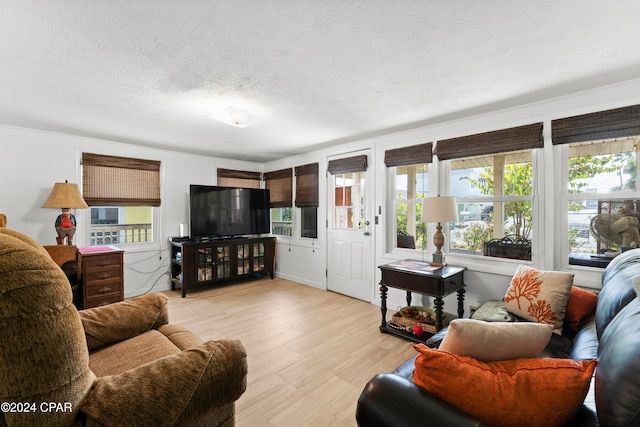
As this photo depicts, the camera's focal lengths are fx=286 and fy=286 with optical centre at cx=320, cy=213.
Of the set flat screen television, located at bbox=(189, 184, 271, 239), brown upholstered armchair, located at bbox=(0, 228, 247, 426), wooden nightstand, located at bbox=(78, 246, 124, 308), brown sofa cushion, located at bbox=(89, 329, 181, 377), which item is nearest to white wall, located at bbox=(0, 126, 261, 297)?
flat screen television, located at bbox=(189, 184, 271, 239)

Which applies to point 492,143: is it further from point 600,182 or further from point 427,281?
point 427,281

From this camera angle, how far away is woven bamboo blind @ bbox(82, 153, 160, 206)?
374 cm

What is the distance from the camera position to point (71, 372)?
2.64 feet

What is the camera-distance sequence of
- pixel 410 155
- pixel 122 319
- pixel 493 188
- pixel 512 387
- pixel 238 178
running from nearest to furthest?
pixel 512 387
pixel 122 319
pixel 493 188
pixel 410 155
pixel 238 178

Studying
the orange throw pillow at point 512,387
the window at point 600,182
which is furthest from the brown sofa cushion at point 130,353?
the window at point 600,182

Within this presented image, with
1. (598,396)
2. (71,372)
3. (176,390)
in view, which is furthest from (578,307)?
(71,372)

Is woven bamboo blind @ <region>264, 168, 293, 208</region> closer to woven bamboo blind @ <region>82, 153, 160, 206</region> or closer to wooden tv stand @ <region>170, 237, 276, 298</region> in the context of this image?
wooden tv stand @ <region>170, 237, 276, 298</region>

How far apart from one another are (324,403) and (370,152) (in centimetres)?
293

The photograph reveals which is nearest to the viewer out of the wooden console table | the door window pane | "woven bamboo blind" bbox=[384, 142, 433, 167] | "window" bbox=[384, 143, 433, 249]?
the wooden console table

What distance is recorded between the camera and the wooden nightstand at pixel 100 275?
10.1 ft

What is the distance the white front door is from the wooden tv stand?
1276mm

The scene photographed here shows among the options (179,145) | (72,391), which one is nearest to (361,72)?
(72,391)

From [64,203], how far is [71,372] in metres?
3.18

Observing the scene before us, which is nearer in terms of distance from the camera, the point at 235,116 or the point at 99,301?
the point at 235,116
